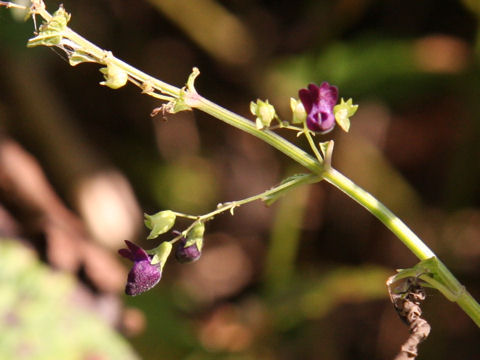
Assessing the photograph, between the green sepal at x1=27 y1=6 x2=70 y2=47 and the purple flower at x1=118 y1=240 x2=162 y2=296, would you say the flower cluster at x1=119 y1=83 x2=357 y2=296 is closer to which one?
the purple flower at x1=118 y1=240 x2=162 y2=296

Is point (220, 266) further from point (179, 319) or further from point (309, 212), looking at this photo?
point (179, 319)

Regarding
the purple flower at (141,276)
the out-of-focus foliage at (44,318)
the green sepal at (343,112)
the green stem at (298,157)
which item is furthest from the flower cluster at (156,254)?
the out-of-focus foliage at (44,318)

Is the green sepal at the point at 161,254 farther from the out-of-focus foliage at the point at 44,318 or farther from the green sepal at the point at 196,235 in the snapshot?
the out-of-focus foliage at the point at 44,318

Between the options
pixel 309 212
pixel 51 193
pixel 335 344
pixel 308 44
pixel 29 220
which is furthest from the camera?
pixel 309 212

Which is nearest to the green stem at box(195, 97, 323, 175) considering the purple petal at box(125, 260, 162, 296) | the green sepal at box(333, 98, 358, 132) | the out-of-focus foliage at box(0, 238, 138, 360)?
the green sepal at box(333, 98, 358, 132)

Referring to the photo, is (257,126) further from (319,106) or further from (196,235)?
(196,235)

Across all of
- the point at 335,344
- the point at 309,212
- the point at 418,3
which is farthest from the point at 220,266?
the point at 418,3

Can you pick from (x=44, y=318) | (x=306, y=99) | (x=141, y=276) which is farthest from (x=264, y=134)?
(x=44, y=318)
